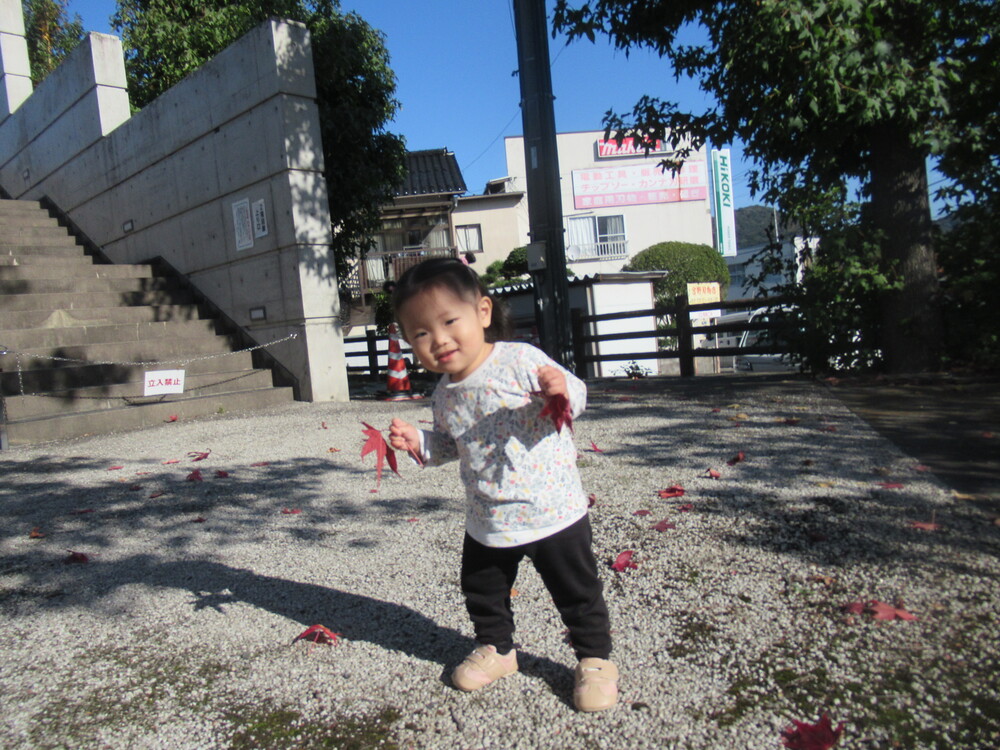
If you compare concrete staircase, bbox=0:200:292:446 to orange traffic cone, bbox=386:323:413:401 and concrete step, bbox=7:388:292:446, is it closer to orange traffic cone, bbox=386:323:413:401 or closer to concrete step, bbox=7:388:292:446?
concrete step, bbox=7:388:292:446

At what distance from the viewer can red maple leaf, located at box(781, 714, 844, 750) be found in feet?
6.04

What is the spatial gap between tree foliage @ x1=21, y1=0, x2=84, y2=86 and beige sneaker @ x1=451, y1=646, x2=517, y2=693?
23065 mm

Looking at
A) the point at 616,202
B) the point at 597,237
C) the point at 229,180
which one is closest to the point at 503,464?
the point at 229,180

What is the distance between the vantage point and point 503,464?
217 centimetres

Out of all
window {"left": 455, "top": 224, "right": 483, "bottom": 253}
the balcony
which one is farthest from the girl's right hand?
the balcony

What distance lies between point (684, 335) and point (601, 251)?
29563 millimetres

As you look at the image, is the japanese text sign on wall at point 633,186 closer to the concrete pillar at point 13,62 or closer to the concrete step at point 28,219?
the concrete pillar at point 13,62

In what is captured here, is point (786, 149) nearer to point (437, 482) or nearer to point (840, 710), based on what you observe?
point (437, 482)

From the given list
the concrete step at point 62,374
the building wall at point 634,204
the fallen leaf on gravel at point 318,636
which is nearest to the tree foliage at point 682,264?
the building wall at point 634,204

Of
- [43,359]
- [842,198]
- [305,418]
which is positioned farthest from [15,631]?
[842,198]

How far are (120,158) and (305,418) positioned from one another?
6.97 metres

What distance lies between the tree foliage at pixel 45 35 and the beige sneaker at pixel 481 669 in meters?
23.1

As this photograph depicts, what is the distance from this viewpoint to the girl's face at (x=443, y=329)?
85.3 inches

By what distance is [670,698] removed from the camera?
6.95ft
